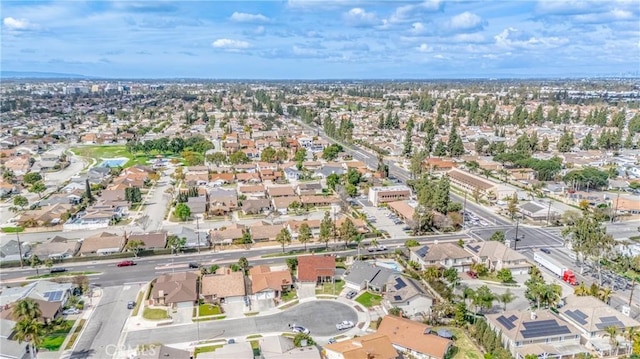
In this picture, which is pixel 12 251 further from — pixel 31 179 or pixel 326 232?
pixel 31 179

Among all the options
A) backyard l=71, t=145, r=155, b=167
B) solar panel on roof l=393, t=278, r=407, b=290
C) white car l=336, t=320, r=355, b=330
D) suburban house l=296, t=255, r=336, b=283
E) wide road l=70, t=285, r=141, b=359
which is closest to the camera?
wide road l=70, t=285, r=141, b=359

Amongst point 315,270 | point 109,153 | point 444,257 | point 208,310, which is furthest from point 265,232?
point 109,153

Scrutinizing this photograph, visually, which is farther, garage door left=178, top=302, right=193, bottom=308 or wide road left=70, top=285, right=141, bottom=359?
garage door left=178, top=302, right=193, bottom=308

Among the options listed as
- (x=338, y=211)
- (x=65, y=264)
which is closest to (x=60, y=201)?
(x=65, y=264)

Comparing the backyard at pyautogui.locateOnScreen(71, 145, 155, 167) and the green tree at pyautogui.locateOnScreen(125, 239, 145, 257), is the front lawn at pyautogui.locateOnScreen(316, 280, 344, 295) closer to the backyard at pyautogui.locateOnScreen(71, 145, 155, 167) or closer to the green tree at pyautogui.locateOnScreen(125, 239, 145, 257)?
the green tree at pyautogui.locateOnScreen(125, 239, 145, 257)

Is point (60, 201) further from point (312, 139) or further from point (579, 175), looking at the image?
point (579, 175)

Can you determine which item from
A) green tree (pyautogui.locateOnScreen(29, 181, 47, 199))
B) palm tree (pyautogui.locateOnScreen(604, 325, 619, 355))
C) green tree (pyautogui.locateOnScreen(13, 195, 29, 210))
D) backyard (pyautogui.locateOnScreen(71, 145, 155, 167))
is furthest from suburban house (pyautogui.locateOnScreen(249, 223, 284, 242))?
backyard (pyautogui.locateOnScreen(71, 145, 155, 167))
